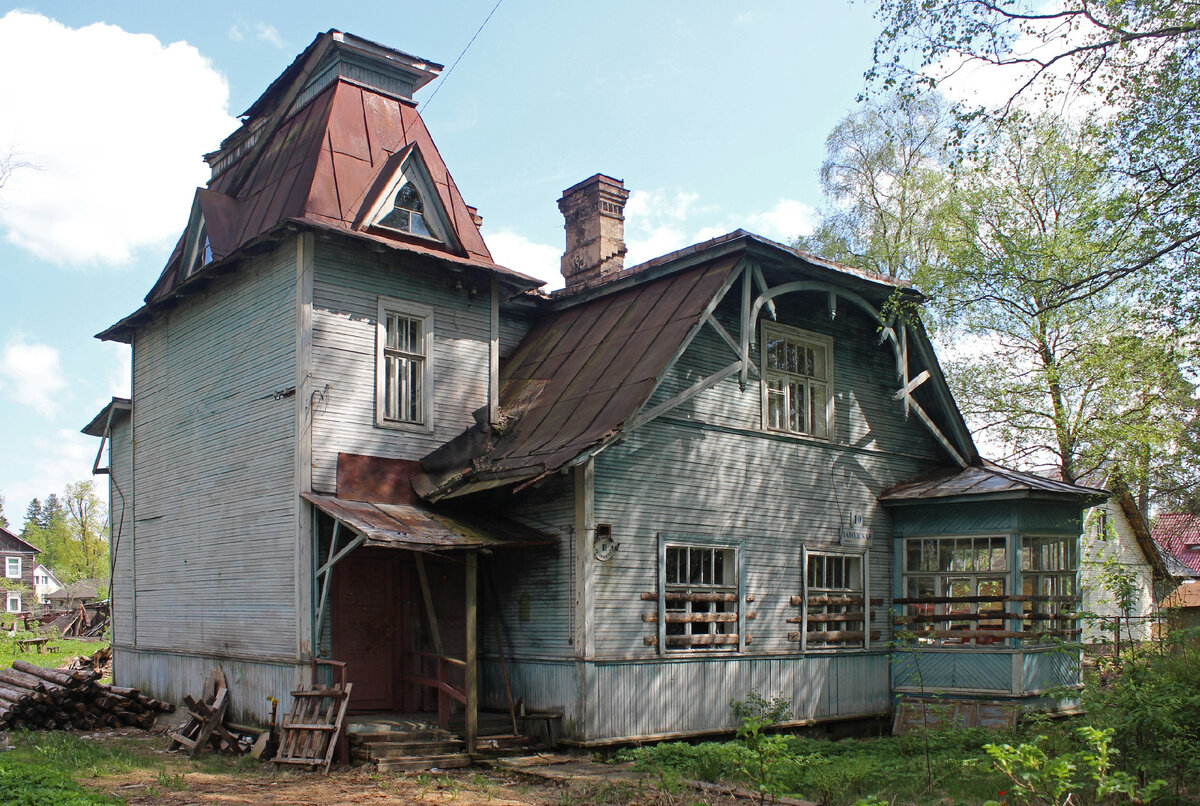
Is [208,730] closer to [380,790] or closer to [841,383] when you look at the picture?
[380,790]

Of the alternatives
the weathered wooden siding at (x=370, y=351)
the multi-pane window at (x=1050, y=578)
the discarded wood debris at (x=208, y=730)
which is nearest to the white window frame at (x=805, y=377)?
the multi-pane window at (x=1050, y=578)

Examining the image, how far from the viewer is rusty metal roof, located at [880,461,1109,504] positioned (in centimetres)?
1478

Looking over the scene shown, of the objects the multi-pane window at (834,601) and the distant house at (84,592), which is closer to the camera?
the multi-pane window at (834,601)

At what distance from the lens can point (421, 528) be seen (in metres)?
12.0

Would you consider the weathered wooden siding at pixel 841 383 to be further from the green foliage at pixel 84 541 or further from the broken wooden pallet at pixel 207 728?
the green foliage at pixel 84 541

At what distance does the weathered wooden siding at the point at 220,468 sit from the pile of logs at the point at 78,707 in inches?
36.4

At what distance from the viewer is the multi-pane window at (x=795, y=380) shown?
49.9 feet

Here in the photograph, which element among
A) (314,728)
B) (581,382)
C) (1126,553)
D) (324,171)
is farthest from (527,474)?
(1126,553)

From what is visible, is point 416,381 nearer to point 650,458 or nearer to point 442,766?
point 650,458

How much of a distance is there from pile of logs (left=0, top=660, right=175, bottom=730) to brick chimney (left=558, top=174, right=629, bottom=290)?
345 inches

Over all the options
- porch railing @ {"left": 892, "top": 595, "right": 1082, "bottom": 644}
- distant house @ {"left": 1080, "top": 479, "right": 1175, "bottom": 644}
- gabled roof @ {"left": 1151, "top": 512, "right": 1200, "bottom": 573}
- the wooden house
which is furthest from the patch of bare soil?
gabled roof @ {"left": 1151, "top": 512, "right": 1200, "bottom": 573}

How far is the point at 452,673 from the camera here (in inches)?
540

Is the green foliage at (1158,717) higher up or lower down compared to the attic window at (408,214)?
lower down

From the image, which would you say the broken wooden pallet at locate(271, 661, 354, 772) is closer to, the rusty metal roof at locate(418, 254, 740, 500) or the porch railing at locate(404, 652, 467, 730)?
the porch railing at locate(404, 652, 467, 730)
